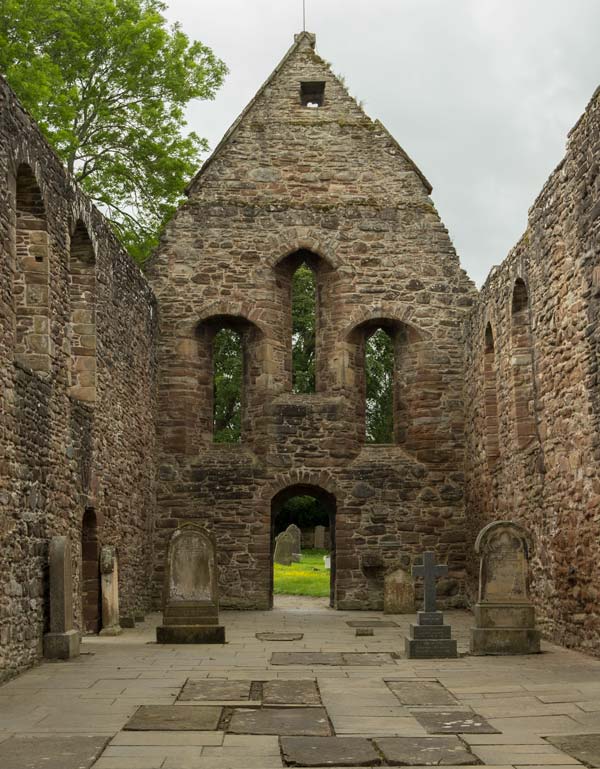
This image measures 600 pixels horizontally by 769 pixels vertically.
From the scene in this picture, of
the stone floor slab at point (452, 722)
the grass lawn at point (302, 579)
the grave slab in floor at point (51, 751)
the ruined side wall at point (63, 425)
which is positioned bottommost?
the grass lawn at point (302, 579)

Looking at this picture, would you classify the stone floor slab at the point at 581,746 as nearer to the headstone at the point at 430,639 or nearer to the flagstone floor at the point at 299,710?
the flagstone floor at the point at 299,710

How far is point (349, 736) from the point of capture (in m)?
6.23

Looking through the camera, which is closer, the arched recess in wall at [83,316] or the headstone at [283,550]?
the arched recess in wall at [83,316]

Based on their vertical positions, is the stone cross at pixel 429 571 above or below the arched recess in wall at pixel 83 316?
below

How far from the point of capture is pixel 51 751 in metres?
5.76

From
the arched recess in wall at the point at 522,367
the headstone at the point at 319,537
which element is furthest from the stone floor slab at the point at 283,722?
the headstone at the point at 319,537

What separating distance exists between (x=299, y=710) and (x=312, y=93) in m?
15.0

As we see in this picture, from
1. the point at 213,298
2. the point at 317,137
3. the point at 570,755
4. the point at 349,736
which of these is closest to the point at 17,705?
the point at 349,736

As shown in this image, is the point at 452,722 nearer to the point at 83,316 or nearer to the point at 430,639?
the point at 430,639

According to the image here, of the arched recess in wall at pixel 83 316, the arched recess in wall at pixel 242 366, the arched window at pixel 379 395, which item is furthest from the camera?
the arched window at pixel 379 395

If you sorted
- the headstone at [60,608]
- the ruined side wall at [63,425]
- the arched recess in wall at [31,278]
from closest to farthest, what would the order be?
the ruined side wall at [63,425], the headstone at [60,608], the arched recess in wall at [31,278]

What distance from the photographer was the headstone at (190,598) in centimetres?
1170

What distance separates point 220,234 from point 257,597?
6.32 metres

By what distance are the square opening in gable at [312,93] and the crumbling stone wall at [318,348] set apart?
71 centimetres
